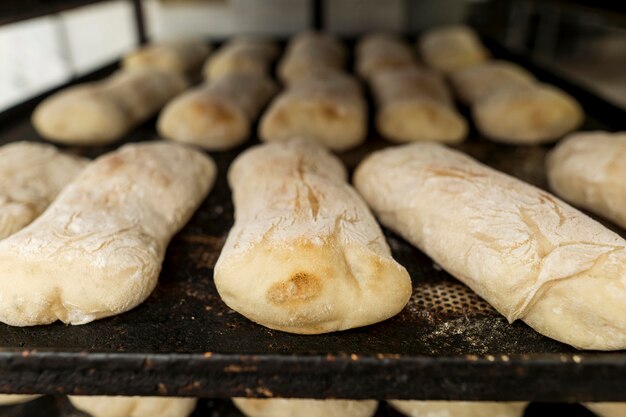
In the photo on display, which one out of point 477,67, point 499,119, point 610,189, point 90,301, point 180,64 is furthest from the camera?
point 180,64

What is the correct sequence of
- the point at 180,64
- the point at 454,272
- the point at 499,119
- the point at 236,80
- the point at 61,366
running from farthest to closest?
the point at 180,64 < the point at 236,80 < the point at 499,119 < the point at 454,272 < the point at 61,366

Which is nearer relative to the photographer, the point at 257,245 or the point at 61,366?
the point at 61,366

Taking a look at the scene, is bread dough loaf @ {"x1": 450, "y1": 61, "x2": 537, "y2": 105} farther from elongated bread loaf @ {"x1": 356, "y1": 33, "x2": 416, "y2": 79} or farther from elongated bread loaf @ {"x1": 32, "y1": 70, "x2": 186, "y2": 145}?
elongated bread loaf @ {"x1": 32, "y1": 70, "x2": 186, "y2": 145}

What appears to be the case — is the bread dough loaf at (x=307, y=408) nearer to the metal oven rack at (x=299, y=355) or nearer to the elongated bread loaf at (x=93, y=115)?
the metal oven rack at (x=299, y=355)

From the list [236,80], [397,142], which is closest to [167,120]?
[236,80]

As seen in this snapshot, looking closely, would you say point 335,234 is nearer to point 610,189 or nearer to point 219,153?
point 610,189

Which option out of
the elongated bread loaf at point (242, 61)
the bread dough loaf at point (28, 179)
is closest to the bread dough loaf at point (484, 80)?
the elongated bread loaf at point (242, 61)
